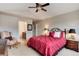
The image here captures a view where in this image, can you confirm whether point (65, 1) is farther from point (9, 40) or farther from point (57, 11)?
point (9, 40)

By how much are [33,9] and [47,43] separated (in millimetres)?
694

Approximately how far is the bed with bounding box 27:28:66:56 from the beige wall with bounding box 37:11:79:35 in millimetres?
102

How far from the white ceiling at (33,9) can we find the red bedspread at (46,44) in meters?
0.43

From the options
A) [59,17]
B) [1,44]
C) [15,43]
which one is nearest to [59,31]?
[59,17]

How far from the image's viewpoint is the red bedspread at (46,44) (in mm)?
1873

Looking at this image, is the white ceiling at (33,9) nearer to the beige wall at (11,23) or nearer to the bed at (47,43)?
the beige wall at (11,23)

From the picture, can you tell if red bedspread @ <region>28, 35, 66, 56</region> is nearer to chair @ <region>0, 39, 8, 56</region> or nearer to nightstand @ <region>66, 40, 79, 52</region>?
nightstand @ <region>66, 40, 79, 52</region>

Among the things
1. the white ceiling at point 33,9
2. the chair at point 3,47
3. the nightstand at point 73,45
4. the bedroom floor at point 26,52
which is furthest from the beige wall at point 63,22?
the chair at point 3,47

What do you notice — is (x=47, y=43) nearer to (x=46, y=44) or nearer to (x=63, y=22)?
(x=46, y=44)

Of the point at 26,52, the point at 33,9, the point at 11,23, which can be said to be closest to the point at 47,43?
the point at 26,52

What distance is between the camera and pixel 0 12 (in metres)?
1.94

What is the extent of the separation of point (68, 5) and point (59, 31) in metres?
0.52

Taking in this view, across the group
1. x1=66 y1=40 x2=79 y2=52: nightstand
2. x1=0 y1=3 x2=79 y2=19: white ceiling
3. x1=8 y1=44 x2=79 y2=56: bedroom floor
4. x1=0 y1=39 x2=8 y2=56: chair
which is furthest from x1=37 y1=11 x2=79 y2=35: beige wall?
x1=0 y1=39 x2=8 y2=56: chair

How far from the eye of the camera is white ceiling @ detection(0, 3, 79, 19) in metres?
1.93
